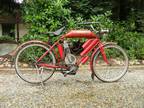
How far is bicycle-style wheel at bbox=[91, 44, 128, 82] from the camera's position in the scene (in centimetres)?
545

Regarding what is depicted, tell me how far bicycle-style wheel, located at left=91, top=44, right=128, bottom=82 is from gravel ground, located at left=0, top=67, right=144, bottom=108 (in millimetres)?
128

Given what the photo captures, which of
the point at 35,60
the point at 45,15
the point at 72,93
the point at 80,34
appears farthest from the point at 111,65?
the point at 45,15

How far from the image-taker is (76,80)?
564 cm

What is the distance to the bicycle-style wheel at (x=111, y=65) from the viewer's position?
17.9 feet

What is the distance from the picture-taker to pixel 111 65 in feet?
19.3

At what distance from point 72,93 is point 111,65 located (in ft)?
4.22

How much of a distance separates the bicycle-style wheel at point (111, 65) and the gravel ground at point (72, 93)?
0.13 metres

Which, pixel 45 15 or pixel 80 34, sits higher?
pixel 45 15

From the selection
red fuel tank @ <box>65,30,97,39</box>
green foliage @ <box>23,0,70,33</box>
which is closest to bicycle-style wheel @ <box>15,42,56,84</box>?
red fuel tank @ <box>65,30,97,39</box>

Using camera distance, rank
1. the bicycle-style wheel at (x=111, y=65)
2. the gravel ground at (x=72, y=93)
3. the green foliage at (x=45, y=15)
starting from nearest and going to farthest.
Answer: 1. the gravel ground at (x=72, y=93)
2. the bicycle-style wheel at (x=111, y=65)
3. the green foliage at (x=45, y=15)

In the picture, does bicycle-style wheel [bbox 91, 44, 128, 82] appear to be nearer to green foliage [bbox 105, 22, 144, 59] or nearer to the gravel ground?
the gravel ground

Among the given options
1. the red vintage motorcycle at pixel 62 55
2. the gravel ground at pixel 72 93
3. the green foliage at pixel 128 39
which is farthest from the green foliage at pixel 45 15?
the red vintage motorcycle at pixel 62 55

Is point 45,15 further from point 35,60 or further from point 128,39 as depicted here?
point 128,39

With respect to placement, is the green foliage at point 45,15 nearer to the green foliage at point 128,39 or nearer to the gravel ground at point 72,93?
the green foliage at point 128,39
